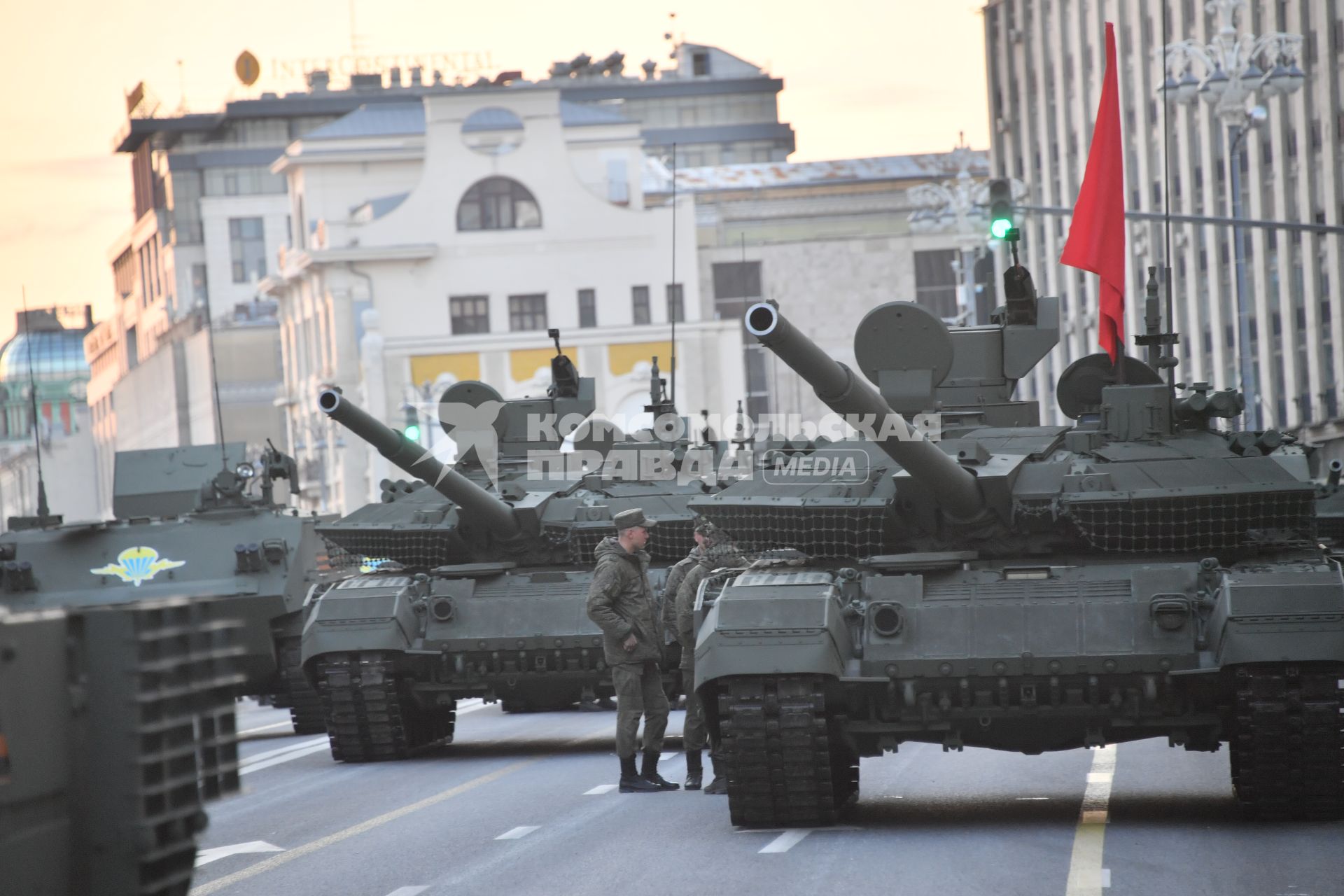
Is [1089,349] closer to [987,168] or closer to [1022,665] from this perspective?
[987,168]

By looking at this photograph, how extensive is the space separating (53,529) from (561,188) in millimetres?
50568

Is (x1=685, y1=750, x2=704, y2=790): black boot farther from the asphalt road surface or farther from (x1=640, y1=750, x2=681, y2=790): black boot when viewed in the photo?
the asphalt road surface

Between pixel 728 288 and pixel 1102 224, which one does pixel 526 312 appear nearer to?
pixel 728 288

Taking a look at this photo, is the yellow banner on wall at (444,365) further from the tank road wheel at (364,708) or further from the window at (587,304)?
the tank road wheel at (364,708)

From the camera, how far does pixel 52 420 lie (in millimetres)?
132375

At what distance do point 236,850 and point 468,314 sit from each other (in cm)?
5973

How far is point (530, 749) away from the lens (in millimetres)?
17984

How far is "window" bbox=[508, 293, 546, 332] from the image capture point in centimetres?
7144

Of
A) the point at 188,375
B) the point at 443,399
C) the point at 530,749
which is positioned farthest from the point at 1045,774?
the point at 188,375

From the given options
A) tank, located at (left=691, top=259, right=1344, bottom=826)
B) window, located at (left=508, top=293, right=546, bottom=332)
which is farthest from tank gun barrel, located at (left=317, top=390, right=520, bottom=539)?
window, located at (left=508, top=293, right=546, bottom=332)

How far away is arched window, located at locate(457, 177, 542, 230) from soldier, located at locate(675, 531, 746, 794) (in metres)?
57.3

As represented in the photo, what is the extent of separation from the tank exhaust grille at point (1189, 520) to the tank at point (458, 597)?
515cm

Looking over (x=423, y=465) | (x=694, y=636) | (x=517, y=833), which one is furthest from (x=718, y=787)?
(x=423, y=465)

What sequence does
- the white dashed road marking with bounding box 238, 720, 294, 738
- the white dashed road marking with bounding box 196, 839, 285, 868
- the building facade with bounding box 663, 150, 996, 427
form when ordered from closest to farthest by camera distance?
the white dashed road marking with bounding box 196, 839, 285, 868 < the white dashed road marking with bounding box 238, 720, 294, 738 < the building facade with bounding box 663, 150, 996, 427
